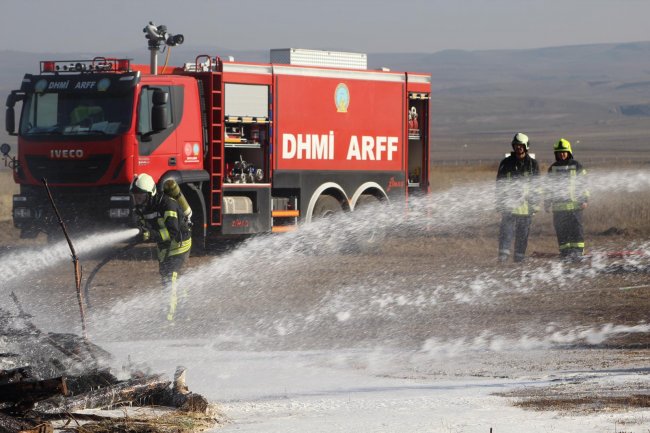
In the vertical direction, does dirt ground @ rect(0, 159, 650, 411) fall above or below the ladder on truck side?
below

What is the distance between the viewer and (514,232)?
49.3 feet

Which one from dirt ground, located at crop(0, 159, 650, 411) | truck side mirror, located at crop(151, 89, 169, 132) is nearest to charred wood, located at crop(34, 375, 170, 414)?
dirt ground, located at crop(0, 159, 650, 411)

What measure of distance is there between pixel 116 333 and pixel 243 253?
23.2 feet

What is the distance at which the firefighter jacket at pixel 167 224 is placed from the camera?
11.4 m

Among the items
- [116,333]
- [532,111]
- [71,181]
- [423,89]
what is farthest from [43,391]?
[532,111]

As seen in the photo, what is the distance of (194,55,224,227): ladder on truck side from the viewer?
56.3 feet

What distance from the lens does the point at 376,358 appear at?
1004cm

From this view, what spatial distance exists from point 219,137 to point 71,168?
2080 millimetres

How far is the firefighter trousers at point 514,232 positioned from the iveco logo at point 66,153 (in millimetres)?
5678

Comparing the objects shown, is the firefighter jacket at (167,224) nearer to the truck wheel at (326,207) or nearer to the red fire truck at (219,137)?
the red fire truck at (219,137)

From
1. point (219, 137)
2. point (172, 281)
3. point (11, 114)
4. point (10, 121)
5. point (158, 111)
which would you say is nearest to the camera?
point (172, 281)

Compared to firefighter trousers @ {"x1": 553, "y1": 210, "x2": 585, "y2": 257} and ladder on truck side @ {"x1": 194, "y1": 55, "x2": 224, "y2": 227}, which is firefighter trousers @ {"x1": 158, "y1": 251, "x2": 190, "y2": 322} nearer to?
firefighter trousers @ {"x1": 553, "y1": 210, "x2": 585, "y2": 257}

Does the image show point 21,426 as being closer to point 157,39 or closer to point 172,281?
point 172,281

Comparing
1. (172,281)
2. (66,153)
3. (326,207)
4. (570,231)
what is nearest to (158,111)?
(66,153)
